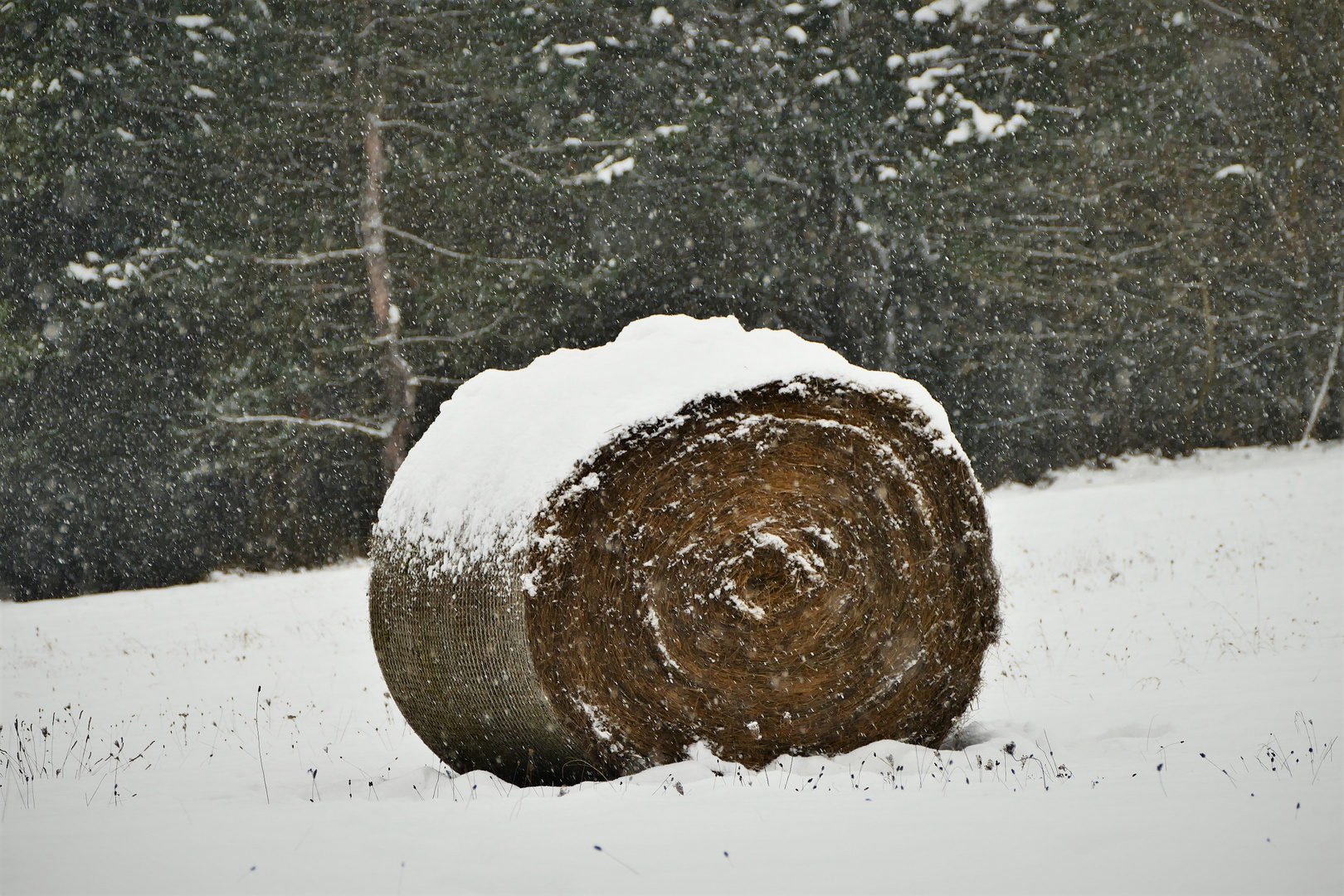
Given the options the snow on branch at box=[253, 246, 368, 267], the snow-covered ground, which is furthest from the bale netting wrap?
the snow on branch at box=[253, 246, 368, 267]

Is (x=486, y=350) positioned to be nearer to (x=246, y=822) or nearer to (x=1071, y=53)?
(x=1071, y=53)

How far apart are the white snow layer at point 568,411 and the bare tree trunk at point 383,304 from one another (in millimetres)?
11717

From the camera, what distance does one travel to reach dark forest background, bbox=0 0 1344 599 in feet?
54.9

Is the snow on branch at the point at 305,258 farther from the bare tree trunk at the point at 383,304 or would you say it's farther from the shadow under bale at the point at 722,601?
Answer: the shadow under bale at the point at 722,601

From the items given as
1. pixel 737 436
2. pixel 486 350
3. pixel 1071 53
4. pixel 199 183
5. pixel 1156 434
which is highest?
pixel 1071 53

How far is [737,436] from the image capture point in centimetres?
462

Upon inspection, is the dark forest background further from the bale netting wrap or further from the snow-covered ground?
the bale netting wrap

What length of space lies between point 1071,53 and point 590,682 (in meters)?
17.3

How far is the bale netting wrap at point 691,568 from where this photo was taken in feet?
14.8

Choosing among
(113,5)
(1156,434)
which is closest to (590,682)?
(113,5)

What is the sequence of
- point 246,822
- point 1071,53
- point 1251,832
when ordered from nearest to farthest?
point 1251,832, point 246,822, point 1071,53

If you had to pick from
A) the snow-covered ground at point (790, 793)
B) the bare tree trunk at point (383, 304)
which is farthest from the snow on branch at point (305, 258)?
the snow-covered ground at point (790, 793)

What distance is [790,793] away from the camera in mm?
4215

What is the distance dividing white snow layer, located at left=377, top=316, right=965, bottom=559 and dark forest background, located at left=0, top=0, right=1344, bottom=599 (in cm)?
1168
